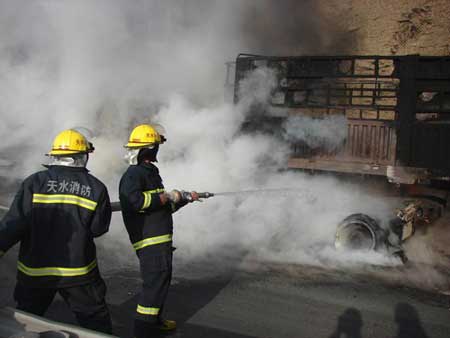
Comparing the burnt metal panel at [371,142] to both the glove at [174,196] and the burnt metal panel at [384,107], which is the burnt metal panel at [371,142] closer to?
the burnt metal panel at [384,107]

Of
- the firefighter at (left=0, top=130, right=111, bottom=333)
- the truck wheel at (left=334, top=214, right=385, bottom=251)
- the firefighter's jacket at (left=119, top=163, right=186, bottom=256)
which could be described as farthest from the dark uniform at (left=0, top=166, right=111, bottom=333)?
the truck wheel at (left=334, top=214, right=385, bottom=251)

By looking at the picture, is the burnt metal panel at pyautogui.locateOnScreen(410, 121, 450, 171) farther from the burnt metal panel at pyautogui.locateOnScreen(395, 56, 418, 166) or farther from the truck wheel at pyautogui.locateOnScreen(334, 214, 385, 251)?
the truck wheel at pyautogui.locateOnScreen(334, 214, 385, 251)

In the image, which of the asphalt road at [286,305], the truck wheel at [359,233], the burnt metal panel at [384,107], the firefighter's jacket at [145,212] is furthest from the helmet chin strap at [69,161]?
the burnt metal panel at [384,107]

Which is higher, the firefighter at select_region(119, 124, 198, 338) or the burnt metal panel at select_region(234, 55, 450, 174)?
the burnt metal panel at select_region(234, 55, 450, 174)

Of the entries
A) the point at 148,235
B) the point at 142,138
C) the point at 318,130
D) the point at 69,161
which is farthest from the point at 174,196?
the point at 318,130

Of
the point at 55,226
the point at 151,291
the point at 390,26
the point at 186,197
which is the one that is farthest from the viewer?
the point at 390,26

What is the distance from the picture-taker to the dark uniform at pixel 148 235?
3.59m

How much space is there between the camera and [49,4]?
907 centimetres

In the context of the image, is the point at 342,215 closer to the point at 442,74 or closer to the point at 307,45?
the point at 442,74

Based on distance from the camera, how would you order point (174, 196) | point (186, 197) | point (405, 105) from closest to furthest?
point (174, 196)
point (186, 197)
point (405, 105)

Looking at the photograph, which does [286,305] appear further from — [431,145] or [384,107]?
[384,107]

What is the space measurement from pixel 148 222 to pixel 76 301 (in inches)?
34.7

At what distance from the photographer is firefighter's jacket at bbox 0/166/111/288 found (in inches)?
116

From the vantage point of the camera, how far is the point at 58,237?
2.98 meters
